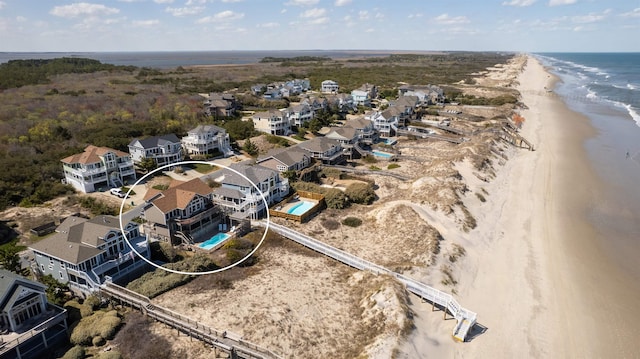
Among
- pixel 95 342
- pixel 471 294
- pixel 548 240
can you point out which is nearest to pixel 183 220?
pixel 95 342

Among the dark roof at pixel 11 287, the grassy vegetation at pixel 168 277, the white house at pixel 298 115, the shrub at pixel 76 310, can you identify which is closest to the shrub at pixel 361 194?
the grassy vegetation at pixel 168 277

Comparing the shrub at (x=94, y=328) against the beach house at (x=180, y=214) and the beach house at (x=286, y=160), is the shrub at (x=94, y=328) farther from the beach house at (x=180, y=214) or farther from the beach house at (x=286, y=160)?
the beach house at (x=286, y=160)

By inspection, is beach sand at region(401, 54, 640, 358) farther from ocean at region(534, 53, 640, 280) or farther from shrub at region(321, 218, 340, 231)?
shrub at region(321, 218, 340, 231)

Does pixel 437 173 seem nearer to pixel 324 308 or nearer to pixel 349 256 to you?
pixel 349 256

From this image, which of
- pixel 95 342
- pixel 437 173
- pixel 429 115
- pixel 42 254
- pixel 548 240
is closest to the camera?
pixel 95 342

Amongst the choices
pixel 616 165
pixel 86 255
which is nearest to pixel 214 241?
pixel 86 255

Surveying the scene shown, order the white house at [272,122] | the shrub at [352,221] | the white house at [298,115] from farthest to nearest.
Result: 1. the white house at [298,115]
2. the white house at [272,122]
3. the shrub at [352,221]
